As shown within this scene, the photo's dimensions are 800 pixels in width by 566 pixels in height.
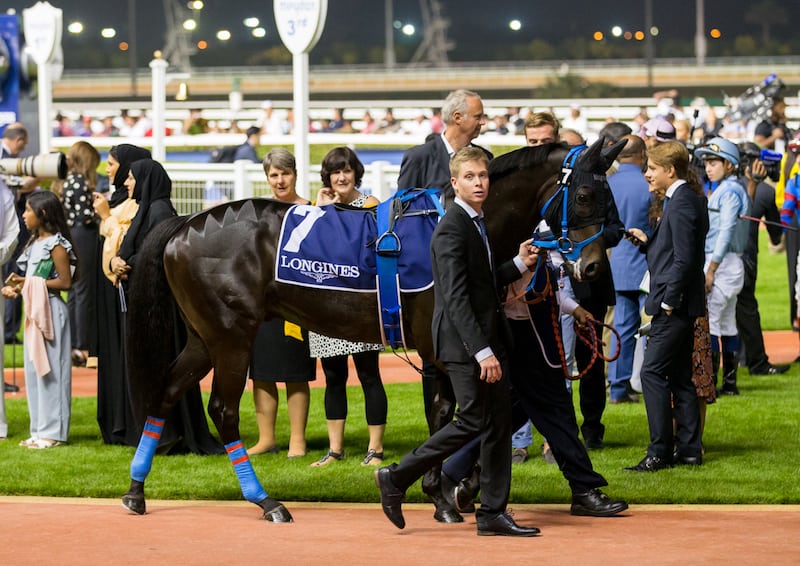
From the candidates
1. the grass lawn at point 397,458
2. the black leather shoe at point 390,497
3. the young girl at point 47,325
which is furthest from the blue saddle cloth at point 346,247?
the young girl at point 47,325

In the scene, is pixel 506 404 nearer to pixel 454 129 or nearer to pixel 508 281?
pixel 508 281

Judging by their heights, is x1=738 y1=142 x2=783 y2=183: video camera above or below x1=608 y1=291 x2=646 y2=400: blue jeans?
above

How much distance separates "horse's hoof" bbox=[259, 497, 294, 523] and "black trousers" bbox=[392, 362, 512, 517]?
2.46 feet

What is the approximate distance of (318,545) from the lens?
19.7ft

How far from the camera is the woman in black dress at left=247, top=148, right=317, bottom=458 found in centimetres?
844

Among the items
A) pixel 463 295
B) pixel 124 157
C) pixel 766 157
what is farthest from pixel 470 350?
pixel 766 157

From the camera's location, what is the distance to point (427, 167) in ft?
24.8

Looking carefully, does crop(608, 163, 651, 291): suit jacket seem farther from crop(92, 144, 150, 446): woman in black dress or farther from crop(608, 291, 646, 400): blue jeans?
crop(92, 144, 150, 446): woman in black dress

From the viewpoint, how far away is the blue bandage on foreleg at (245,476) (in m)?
6.75

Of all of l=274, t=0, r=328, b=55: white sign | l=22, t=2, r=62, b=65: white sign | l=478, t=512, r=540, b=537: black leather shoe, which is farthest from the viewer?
l=22, t=2, r=62, b=65: white sign

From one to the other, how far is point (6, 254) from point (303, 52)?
559cm

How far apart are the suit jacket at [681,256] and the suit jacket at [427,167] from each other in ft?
4.34

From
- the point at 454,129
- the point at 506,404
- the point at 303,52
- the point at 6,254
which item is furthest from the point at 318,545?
the point at 303,52

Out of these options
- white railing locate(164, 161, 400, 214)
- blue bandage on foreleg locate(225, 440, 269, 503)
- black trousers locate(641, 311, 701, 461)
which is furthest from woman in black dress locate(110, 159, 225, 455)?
white railing locate(164, 161, 400, 214)
